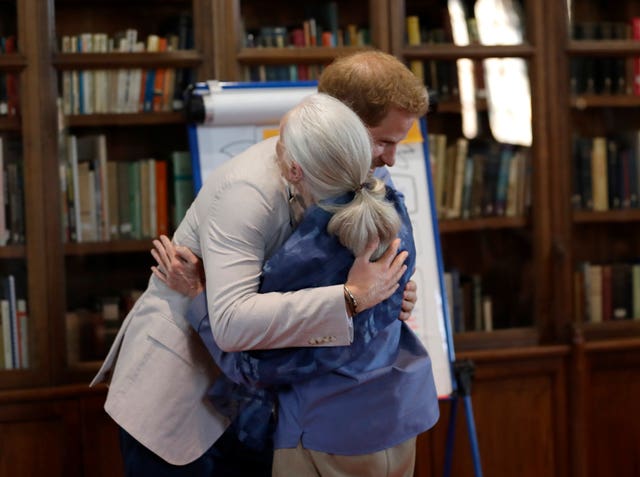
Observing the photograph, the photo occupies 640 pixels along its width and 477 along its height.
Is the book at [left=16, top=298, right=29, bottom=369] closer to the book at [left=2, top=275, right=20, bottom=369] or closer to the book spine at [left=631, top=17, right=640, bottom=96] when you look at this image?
the book at [left=2, top=275, right=20, bottom=369]

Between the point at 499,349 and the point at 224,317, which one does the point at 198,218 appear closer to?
the point at 224,317

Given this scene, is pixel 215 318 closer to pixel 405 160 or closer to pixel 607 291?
pixel 405 160

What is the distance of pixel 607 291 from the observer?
3.21 m

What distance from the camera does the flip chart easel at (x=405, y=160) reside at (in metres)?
2.47

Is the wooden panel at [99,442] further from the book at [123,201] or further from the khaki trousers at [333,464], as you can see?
the khaki trousers at [333,464]

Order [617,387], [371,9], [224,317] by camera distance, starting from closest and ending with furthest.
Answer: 1. [224,317]
2. [371,9]
3. [617,387]

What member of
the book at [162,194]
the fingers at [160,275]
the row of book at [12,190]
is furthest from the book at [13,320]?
the fingers at [160,275]

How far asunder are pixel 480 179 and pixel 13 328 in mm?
1622

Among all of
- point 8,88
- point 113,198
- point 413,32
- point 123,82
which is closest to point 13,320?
point 113,198

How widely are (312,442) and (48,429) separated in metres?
1.37

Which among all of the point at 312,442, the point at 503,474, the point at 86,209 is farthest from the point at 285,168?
the point at 503,474

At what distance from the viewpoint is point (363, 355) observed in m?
1.65

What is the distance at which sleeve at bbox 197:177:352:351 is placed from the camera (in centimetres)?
156

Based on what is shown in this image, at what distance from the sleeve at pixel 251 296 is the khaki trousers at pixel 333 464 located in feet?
0.74
